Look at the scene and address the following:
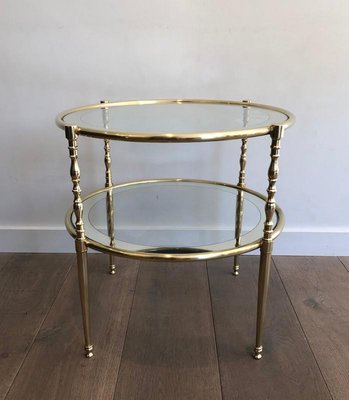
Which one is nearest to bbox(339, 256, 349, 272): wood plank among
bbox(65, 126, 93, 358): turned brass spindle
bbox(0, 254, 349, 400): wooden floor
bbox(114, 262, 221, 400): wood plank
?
bbox(0, 254, 349, 400): wooden floor

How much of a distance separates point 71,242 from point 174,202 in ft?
1.55

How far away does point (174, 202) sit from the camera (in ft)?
3.60

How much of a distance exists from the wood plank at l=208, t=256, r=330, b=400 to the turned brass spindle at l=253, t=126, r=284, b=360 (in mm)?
49

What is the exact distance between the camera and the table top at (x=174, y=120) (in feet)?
2.27

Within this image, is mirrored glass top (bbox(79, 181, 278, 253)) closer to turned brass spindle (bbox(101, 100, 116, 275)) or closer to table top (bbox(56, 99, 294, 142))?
turned brass spindle (bbox(101, 100, 116, 275))

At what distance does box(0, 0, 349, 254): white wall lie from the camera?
1.11 meters

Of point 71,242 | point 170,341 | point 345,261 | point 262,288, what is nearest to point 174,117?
point 262,288

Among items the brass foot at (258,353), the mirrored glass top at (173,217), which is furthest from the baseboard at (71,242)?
the brass foot at (258,353)

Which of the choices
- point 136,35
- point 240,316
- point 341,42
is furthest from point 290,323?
point 136,35

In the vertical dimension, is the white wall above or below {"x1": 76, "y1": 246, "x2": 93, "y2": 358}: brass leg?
above

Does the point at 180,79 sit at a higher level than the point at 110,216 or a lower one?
higher

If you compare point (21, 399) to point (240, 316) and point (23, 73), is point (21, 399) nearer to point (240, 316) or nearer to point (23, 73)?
point (240, 316)

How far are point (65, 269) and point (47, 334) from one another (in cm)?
31

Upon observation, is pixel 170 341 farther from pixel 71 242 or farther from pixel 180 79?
pixel 180 79
